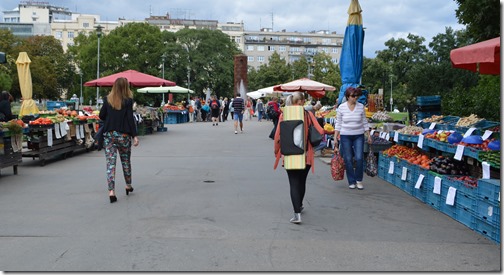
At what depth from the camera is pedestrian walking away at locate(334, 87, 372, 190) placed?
945 cm

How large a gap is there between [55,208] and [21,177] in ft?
12.2

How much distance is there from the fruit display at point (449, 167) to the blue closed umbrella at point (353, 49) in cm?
565

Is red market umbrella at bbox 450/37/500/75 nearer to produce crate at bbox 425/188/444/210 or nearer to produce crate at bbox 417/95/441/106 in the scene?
produce crate at bbox 425/188/444/210

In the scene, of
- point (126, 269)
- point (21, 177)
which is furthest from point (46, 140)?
point (126, 269)

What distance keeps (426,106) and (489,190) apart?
7329 mm

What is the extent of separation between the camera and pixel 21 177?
10977 millimetres

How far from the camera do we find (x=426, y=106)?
518 inches

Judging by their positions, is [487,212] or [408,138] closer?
[487,212]

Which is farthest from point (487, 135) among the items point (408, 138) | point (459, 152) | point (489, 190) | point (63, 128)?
point (63, 128)

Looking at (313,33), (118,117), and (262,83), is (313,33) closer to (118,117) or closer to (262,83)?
(262,83)

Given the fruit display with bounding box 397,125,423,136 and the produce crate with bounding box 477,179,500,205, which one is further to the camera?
the fruit display with bounding box 397,125,423,136

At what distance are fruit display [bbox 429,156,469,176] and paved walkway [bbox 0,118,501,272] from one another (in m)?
0.61

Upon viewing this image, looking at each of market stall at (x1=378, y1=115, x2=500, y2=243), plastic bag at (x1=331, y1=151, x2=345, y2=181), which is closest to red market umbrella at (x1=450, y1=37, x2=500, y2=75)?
market stall at (x1=378, y1=115, x2=500, y2=243)

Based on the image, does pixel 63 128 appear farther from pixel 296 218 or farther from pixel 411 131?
pixel 296 218
